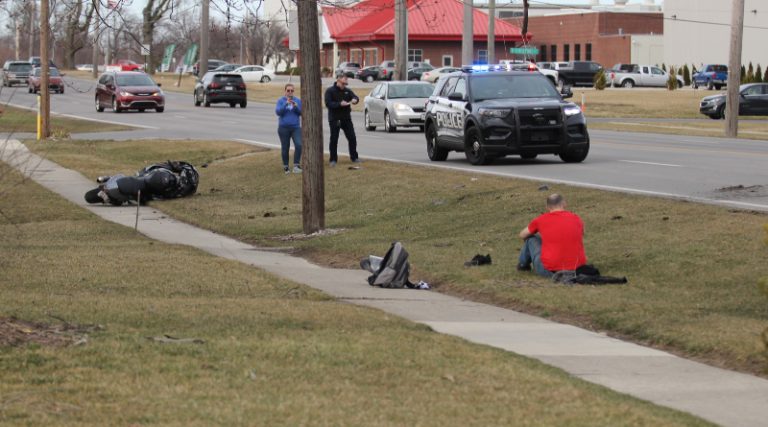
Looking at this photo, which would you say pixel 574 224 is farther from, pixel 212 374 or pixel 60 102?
pixel 60 102

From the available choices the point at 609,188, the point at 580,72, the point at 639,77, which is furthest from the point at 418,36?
the point at 609,188

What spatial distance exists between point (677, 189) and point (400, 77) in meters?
28.2

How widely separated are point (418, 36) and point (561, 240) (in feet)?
300

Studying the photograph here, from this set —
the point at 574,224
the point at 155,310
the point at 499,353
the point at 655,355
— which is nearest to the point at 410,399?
the point at 499,353

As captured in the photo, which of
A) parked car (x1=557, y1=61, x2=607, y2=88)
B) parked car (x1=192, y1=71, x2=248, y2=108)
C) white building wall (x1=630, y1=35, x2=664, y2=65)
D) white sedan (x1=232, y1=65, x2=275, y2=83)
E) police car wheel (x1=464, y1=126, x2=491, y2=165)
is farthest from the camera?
white building wall (x1=630, y1=35, x2=664, y2=65)

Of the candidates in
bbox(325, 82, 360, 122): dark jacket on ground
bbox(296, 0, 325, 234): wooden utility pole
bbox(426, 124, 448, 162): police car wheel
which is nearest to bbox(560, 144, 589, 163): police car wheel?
bbox(426, 124, 448, 162): police car wheel

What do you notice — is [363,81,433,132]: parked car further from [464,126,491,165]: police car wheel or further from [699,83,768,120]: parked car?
[699,83,768,120]: parked car

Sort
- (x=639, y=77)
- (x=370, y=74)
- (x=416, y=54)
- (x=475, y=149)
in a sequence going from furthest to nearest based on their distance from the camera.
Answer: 1. (x=416, y=54)
2. (x=370, y=74)
3. (x=639, y=77)
4. (x=475, y=149)

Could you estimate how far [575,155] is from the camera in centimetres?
2373

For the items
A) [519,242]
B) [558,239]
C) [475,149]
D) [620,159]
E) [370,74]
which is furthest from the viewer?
[370,74]

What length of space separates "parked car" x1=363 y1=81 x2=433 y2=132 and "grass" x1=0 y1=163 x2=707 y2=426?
85.1ft

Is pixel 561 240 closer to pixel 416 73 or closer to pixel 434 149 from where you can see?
pixel 434 149

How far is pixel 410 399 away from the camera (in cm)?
698

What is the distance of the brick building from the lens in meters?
100
